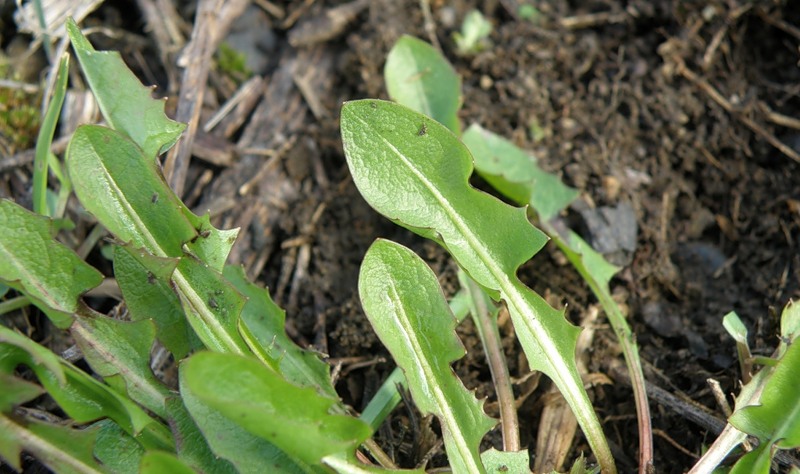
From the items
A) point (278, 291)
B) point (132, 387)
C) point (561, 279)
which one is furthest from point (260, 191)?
point (561, 279)

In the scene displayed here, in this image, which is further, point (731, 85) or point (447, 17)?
point (447, 17)

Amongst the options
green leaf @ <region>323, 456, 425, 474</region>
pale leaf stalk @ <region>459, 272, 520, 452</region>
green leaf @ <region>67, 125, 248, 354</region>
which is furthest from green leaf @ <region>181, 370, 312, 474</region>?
pale leaf stalk @ <region>459, 272, 520, 452</region>

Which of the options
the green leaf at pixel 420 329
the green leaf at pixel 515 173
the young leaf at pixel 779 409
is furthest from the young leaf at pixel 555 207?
the green leaf at pixel 420 329

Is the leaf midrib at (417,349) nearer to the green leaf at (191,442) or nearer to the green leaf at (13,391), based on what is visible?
the green leaf at (191,442)

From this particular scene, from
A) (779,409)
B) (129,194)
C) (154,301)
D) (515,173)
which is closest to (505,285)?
(515,173)

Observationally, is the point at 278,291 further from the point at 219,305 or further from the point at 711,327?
the point at 711,327

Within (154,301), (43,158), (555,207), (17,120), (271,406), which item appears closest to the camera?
(271,406)

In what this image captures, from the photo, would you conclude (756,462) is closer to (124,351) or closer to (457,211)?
(457,211)
